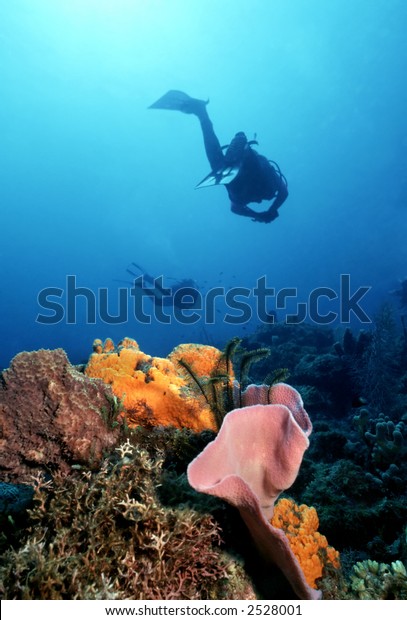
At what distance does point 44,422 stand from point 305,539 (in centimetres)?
245

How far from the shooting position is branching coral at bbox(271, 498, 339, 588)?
89.6 inches

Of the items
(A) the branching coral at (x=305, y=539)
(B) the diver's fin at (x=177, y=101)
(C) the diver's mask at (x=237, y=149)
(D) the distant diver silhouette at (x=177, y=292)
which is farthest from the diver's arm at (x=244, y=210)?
(A) the branching coral at (x=305, y=539)

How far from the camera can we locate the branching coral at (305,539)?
89.6 inches

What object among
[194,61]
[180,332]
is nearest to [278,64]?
[194,61]

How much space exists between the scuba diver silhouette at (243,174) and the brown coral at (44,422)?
10.1 metres

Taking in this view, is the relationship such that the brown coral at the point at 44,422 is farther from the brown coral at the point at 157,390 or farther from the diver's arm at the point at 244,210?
the diver's arm at the point at 244,210

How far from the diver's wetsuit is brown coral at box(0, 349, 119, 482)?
10.2m

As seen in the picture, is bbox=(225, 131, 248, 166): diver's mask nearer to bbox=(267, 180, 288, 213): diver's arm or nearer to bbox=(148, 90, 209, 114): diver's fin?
bbox=(267, 180, 288, 213): diver's arm

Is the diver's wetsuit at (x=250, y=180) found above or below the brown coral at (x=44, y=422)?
above

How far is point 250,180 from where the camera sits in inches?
456

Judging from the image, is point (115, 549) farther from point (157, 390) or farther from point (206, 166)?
point (206, 166)

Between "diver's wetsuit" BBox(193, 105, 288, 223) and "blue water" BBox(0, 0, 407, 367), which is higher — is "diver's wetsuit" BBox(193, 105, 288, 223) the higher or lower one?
the lower one

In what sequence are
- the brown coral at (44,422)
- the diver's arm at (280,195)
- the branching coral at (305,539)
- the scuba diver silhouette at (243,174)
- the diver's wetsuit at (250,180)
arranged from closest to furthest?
the branching coral at (305,539) → the brown coral at (44,422) → the scuba diver silhouette at (243,174) → the diver's wetsuit at (250,180) → the diver's arm at (280,195)

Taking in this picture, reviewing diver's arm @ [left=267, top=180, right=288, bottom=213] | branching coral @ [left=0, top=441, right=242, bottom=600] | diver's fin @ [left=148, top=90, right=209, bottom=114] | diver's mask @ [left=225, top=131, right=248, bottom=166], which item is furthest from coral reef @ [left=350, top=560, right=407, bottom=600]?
diver's fin @ [left=148, top=90, right=209, bottom=114]
